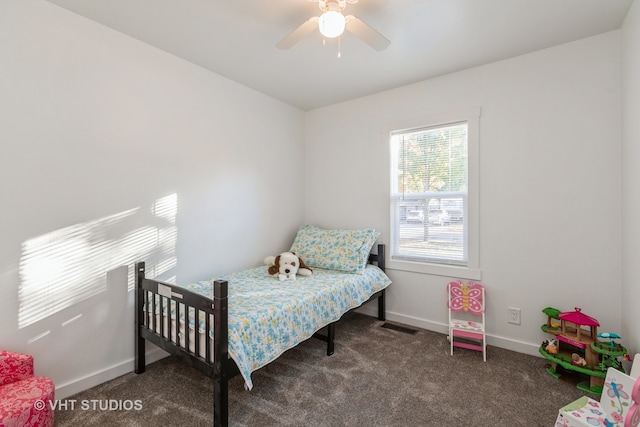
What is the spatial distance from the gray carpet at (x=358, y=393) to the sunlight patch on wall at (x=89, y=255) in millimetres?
663

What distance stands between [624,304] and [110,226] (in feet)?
11.8

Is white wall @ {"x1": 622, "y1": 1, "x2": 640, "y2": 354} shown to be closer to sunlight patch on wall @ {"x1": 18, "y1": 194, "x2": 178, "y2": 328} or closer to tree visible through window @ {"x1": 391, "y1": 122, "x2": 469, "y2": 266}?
tree visible through window @ {"x1": 391, "y1": 122, "x2": 469, "y2": 266}

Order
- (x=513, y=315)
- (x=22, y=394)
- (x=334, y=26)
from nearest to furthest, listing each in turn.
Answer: (x=22, y=394), (x=334, y=26), (x=513, y=315)

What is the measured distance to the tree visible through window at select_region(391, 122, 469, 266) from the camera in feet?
9.45

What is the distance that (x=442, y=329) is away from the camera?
116 inches

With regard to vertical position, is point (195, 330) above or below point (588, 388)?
above

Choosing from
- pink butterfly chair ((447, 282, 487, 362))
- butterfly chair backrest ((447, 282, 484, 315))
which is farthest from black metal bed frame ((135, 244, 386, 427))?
butterfly chair backrest ((447, 282, 484, 315))

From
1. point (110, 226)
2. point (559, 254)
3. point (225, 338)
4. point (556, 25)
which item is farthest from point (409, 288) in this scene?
point (110, 226)

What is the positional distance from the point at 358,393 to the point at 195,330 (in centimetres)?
111

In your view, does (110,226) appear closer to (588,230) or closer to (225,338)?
(225,338)

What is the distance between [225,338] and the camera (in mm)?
1639

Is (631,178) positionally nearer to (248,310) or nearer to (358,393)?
(358,393)

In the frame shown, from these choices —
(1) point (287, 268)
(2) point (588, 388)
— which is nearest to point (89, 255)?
(1) point (287, 268)

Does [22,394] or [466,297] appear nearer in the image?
[22,394]
